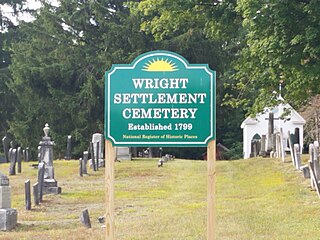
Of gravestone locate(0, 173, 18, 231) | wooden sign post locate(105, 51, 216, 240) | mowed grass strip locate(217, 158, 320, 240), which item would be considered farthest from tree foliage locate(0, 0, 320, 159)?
wooden sign post locate(105, 51, 216, 240)

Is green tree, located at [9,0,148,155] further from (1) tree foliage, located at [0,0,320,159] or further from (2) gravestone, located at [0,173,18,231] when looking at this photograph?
(2) gravestone, located at [0,173,18,231]

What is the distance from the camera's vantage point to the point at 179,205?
14539 mm

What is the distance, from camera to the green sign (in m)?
6.95

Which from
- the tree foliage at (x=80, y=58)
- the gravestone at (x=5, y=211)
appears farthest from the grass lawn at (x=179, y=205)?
the tree foliage at (x=80, y=58)

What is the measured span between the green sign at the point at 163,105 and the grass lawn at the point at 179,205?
3.36m

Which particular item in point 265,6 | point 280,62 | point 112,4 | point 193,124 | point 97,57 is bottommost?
point 193,124

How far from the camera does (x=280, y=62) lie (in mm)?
13125

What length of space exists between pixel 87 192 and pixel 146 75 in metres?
11.5

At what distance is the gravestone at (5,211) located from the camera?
11.8 m

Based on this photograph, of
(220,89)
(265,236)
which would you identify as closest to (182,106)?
(265,236)

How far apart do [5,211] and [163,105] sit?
605 cm

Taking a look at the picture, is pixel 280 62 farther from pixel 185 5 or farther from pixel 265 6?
pixel 185 5

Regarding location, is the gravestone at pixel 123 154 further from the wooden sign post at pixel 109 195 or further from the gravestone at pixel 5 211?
the wooden sign post at pixel 109 195

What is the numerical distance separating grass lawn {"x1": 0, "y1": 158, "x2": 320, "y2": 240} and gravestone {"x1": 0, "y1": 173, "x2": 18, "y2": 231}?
0.19 meters
